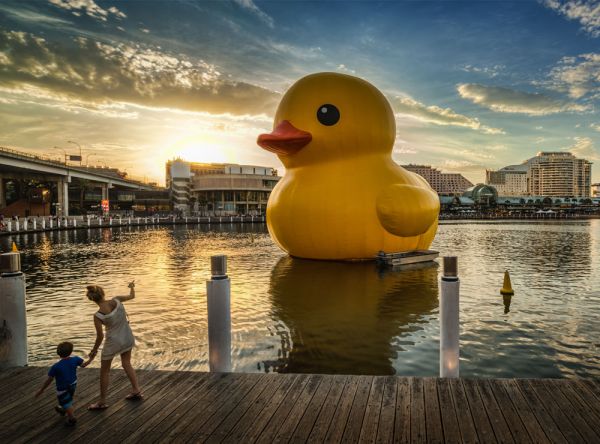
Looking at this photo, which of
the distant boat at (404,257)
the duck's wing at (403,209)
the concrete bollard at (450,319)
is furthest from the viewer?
the distant boat at (404,257)

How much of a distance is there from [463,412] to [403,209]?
424 inches

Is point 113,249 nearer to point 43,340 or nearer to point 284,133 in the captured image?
point 284,133

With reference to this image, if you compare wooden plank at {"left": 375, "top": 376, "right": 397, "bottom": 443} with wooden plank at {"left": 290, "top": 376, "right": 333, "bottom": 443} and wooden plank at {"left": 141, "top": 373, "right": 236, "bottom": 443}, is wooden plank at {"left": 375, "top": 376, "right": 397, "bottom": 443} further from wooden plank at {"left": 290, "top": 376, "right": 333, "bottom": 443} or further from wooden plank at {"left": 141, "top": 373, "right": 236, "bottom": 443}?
wooden plank at {"left": 141, "top": 373, "right": 236, "bottom": 443}

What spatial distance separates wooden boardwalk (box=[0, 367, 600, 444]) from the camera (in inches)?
145

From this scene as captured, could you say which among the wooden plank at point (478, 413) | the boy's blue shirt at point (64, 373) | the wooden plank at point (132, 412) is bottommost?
the wooden plank at point (132, 412)

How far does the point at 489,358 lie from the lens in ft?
23.8

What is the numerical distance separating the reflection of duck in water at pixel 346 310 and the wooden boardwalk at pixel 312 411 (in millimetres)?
2206

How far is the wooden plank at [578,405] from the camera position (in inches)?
147

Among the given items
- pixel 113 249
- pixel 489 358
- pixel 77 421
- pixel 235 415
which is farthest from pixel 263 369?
pixel 113 249

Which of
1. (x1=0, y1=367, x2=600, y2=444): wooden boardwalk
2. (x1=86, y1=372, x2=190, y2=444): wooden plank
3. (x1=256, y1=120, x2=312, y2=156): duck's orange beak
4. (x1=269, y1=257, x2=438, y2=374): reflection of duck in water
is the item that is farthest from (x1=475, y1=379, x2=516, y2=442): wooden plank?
(x1=256, y1=120, x2=312, y2=156): duck's orange beak

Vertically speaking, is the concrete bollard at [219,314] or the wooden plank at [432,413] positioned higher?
the concrete bollard at [219,314]

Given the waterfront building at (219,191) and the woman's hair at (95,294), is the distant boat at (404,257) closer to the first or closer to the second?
the woman's hair at (95,294)

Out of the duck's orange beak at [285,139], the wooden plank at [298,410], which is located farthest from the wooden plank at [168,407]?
the duck's orange beak at [285,139]

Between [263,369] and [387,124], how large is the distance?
38.5 ft
